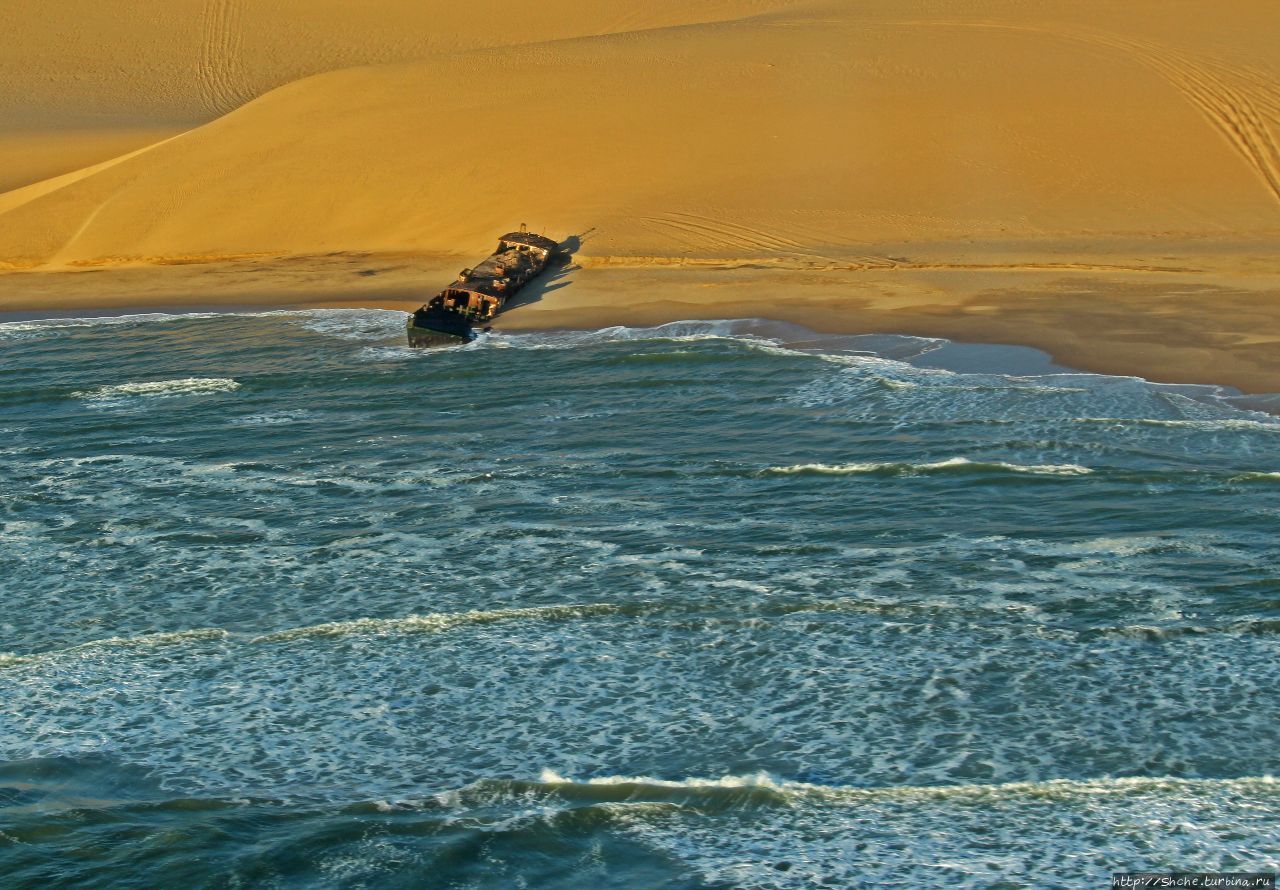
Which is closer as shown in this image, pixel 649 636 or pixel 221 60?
pixel 649 636

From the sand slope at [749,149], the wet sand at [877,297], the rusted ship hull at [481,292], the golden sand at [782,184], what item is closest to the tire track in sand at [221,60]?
the golden sand at [782,184]

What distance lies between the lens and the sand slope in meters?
31.5

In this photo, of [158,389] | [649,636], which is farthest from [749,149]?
[649,636]

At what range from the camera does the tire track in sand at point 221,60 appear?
2248 inches

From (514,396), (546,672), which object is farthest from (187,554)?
(514,396)

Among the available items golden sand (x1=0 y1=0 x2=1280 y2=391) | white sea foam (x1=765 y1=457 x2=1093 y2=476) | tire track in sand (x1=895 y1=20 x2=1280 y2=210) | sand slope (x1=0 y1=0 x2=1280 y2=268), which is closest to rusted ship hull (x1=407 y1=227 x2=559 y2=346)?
golden sand (x1=0 y1=0 x2=1280 y2=391)

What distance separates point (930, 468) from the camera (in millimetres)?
17641

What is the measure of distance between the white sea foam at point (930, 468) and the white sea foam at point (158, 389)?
35.2ft

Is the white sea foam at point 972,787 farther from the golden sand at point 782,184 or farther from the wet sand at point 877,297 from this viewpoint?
the golden sand at point 782,184

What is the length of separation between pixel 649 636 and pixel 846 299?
49.2 ft

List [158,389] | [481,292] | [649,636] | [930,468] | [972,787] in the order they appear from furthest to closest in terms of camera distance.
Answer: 1. [481,292]
2. [158,389]
3. [930,468]
4. [649,636]
5. [972,787]

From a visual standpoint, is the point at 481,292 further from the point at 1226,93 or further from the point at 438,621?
the point at 1226,93

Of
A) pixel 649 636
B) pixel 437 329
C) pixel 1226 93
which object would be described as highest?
pixel 1226 93

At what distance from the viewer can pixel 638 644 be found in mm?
13430
